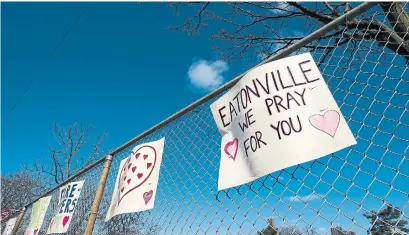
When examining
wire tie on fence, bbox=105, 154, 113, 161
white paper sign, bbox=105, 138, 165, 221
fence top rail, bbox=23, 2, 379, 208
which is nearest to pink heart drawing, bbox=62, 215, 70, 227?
fence top rail, bbox=23, 2, 379, 208

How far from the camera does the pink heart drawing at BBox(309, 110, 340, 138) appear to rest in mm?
1264

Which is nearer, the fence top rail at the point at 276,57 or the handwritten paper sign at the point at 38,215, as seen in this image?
the fence top rail at the point at 276,57

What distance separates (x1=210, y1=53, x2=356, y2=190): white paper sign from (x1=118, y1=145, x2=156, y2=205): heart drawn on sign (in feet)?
2.92

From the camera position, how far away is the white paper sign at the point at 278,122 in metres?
1.29

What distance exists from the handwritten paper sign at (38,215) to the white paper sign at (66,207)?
0.53 metres

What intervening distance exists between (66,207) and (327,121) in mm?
3238

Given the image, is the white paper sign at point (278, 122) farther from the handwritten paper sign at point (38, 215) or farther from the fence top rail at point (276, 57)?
the handwritten paper sign at point (38, 215)

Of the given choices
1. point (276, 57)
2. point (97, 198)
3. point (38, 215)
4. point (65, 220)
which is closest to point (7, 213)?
Result: point (38, 215)

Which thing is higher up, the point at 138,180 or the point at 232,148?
the point at 138,180

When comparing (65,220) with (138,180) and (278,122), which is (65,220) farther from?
(278,122)

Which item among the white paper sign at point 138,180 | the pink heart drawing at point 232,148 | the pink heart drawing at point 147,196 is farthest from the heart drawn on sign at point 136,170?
the pink heart drawing at point 232,148

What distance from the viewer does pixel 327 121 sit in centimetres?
Result: 130

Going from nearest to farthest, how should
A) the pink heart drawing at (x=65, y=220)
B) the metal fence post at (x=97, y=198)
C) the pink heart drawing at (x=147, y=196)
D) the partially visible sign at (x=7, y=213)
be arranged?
the pink heart drawing at (x=147, y=196) → the metal fence post at (x=97, y=198) → the pink heart drawing at (x=65, y=220) → the partially visible sign at (x=7, y=213)

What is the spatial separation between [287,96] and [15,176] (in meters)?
19.7
